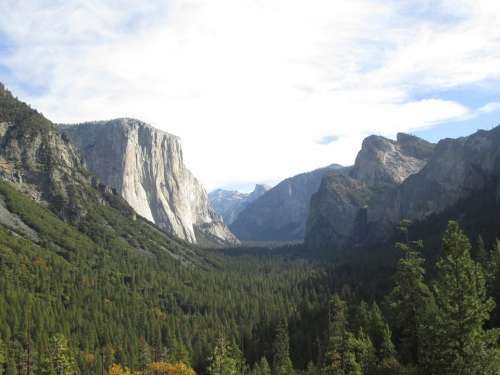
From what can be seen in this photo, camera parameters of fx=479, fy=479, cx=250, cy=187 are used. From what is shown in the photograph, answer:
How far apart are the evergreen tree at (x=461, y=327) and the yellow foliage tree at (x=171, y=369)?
68.2 m

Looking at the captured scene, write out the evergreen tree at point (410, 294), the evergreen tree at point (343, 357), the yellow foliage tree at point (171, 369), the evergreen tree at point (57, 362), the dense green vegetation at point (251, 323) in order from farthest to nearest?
the yellow foliage tree at point (171, 369), the evergreen tree at point (57, 362), the evergreen tree at point (343, 357), the evergreen tree at point (410, 294), the dense green vegetation at point (251, 323)

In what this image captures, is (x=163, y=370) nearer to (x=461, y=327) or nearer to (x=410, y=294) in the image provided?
(x=410, y=294)

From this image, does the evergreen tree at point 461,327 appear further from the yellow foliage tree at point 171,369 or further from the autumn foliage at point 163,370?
the autumn foliage at point 163,370

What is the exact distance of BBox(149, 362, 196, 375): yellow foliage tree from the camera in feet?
322

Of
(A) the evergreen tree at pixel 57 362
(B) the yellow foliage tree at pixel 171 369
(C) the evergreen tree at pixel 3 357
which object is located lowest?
(B) the yellow foliage tree at pixel 171 369

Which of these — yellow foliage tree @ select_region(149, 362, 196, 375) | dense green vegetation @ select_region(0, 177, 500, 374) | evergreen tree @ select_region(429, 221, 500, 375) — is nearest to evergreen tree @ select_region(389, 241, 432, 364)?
dense green vegetation @ select_region(0, 177, 500, 374)

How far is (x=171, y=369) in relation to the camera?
344 feet

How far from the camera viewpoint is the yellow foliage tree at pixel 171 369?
Result: 9812 cm

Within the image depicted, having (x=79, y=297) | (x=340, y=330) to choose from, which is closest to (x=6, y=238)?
(x=79, y=297)

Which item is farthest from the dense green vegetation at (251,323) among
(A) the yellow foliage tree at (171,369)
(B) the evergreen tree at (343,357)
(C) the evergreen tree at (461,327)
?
(A) the yellow foliage tree at (171,369)

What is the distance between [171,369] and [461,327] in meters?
80.9

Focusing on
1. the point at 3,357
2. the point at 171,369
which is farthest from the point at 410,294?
the point at 3,357

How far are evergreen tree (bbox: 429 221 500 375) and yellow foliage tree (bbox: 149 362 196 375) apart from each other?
224 ft

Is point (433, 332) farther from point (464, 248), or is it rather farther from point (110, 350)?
point (110, 350)
